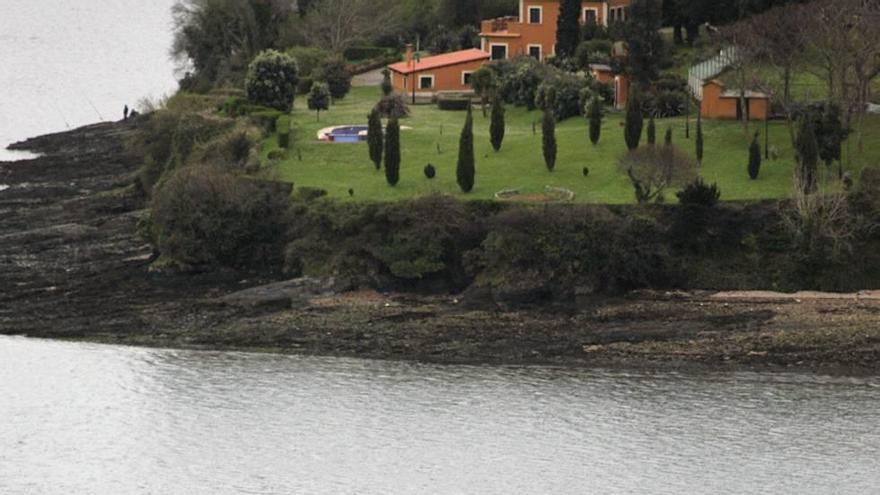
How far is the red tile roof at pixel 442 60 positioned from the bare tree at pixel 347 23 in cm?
1192

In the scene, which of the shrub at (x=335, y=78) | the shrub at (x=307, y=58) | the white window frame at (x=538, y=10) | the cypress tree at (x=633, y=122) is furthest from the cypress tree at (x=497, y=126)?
the shrub at (x=307, y=58)

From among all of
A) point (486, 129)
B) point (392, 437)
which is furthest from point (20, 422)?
point (486, 129)

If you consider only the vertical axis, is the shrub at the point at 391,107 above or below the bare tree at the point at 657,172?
above

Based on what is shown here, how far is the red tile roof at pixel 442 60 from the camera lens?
102 m

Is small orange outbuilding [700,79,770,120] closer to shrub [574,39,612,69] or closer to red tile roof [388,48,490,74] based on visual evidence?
shrub [574,39,612,69]

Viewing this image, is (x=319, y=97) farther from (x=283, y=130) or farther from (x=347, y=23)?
(x=347, y=23)

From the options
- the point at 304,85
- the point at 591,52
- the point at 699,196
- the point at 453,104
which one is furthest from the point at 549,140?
the point at 304,85

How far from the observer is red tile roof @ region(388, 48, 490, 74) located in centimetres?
10238

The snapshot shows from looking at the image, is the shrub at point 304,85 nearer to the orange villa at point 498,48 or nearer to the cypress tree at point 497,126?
the orange villa at point 498,48

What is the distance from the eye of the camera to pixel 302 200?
76.0 m

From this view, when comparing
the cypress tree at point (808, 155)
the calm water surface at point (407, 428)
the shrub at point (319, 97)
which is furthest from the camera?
the shrub at point (319, 97)

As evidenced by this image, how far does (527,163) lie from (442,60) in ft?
83.2

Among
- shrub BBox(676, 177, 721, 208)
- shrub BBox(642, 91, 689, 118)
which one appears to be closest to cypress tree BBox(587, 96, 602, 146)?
shrub BBox(642, 91, 689, 118)

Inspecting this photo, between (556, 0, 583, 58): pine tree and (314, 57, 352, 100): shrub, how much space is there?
11.1 m
